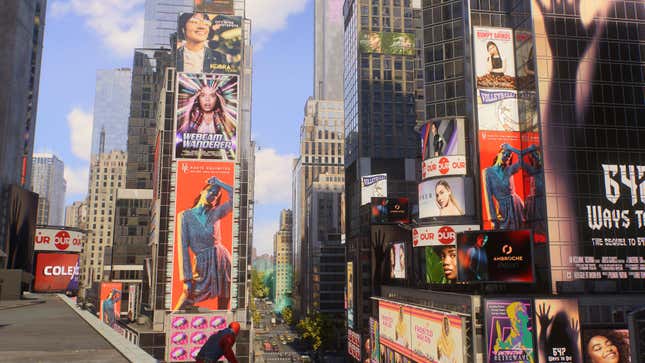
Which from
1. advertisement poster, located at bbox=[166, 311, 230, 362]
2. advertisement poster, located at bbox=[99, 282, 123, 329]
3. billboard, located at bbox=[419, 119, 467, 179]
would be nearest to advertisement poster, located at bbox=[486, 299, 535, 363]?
billboard, located at bbox=[419, 119, 467, 179]

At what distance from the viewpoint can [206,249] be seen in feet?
242

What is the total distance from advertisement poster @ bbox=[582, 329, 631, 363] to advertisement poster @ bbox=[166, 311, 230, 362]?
4131 centimetres

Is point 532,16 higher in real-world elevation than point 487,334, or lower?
higher

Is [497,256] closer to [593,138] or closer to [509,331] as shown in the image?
[509,331]

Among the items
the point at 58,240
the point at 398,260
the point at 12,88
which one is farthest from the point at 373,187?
the point at 12,88

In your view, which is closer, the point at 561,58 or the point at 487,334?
the point at 487,334

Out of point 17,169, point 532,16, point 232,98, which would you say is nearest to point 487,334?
point 532,16

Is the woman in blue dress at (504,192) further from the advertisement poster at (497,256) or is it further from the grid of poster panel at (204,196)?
the grid of poster panel at (204,196)

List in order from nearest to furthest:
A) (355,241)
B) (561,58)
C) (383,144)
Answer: (561,58)
(355,241)
(383,144)

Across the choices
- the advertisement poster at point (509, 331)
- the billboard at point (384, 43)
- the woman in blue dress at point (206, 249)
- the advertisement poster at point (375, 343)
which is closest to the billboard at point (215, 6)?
the billboard at point (384, 43)

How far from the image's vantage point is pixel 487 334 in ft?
154

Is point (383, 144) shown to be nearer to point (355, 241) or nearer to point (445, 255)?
point (355, 241)

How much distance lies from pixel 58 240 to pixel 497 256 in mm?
59641

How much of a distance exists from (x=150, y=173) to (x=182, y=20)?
146 feet
